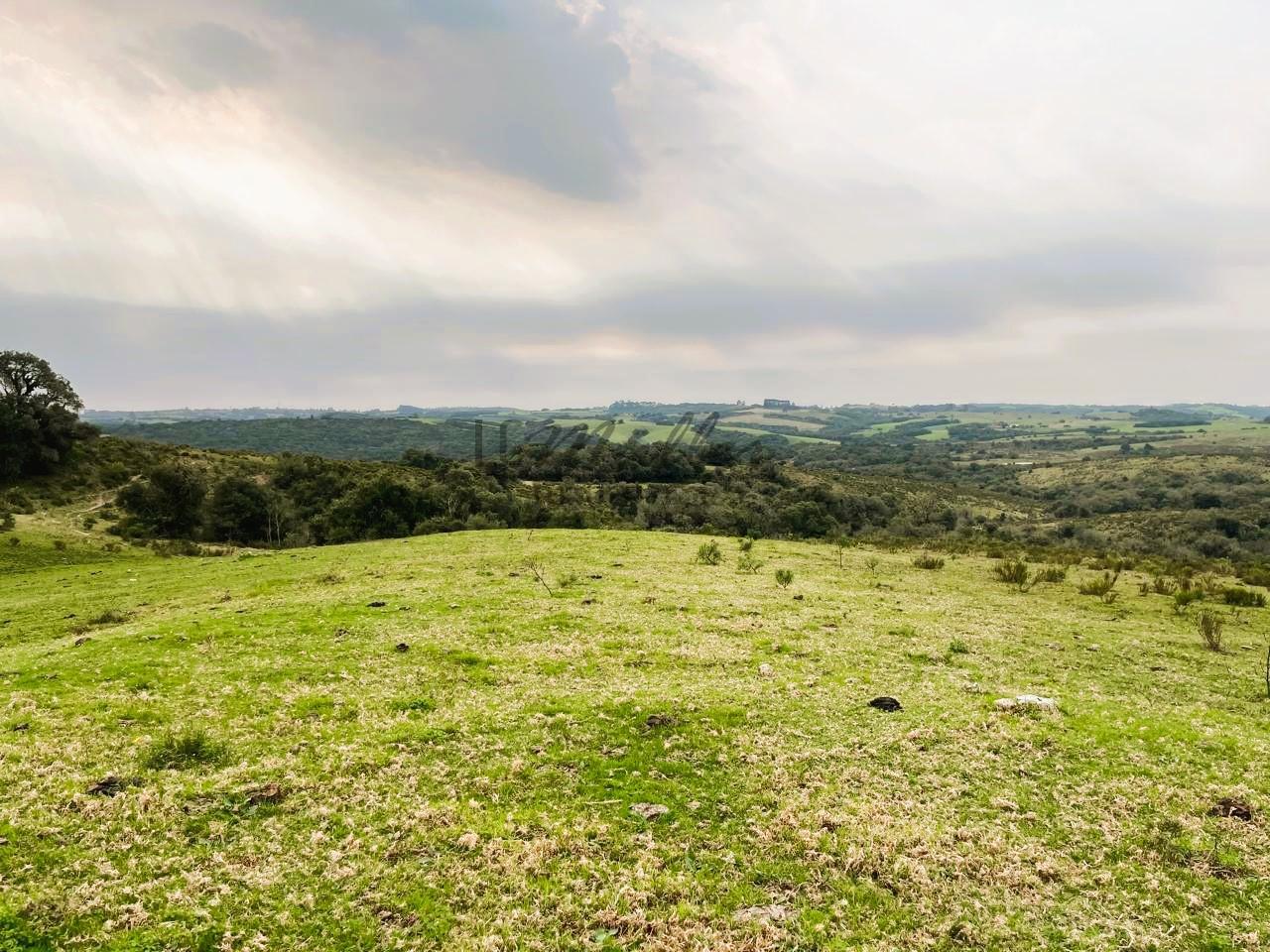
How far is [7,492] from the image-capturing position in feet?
175

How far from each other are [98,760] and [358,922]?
6731 millimetres

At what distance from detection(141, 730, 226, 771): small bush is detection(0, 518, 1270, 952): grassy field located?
5 centimetres

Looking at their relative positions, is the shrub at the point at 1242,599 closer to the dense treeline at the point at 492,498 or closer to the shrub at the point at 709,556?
the shrub at the point at 709,556

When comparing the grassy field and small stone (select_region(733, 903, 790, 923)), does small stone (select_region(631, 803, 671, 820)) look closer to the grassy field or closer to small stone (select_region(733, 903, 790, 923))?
the grassy field

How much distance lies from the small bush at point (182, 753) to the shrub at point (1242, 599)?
38277mm

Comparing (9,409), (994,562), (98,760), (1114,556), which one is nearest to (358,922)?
(98,760)

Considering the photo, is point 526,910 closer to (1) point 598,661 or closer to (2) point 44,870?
(2) point 44,870

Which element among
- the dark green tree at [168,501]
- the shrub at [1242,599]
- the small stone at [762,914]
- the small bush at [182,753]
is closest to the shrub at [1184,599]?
the shrub at [1242,599]

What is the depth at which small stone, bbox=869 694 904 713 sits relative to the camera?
44.7 feet

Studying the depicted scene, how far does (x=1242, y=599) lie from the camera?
91.2 feet

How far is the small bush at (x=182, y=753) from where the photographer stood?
1034cm

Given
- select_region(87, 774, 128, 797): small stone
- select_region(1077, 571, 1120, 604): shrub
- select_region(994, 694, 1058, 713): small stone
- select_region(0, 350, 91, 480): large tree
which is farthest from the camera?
select_region(0, 350, 91, 480): large tree

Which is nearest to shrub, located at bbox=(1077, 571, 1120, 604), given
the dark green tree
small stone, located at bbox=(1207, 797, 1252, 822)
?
small stone, located at bbox=(1207, 797, 1252, 822)

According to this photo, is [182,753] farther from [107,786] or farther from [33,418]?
[33,418]
